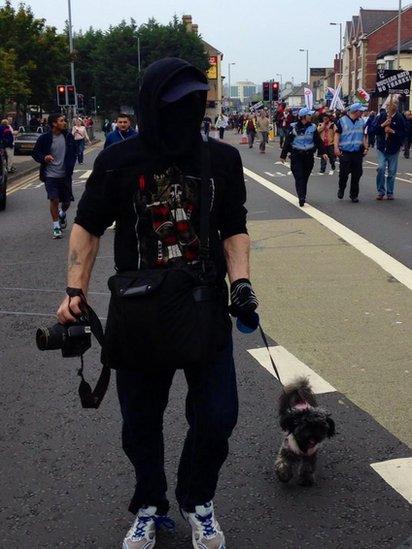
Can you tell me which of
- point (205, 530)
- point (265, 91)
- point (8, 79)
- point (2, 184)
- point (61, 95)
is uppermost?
point (265, 91)

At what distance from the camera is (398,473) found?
369cm

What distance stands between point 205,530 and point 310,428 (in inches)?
28.3

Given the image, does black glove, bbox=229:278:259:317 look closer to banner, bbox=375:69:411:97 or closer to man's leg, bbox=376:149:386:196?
man's leg, bbox=376:149:386:196

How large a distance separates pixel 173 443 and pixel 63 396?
42.2 inches

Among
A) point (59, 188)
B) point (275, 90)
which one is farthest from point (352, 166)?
point (275, 90)

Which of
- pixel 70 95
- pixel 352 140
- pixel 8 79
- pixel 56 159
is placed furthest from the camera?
pixel 70 95

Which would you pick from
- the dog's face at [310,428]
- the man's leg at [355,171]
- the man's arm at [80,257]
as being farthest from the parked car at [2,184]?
the man's arm at [80,257]

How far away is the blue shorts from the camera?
11170 millimetres

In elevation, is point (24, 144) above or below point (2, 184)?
above

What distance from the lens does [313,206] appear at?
14.3 metres

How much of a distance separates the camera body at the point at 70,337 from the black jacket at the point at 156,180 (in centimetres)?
28

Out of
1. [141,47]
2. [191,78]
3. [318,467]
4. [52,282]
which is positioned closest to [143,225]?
[191,78]

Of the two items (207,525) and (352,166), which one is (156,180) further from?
(352,166)

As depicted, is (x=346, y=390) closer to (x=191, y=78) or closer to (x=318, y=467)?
(x=318, y=467)
